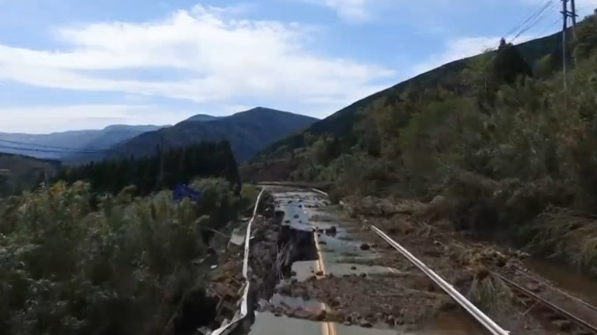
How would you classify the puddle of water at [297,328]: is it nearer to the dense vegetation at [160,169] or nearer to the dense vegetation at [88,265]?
the dense vegetation at [88,265]

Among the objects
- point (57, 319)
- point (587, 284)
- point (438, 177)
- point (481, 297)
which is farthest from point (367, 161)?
point (57, 319)

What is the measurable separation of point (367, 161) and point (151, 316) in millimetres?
49396

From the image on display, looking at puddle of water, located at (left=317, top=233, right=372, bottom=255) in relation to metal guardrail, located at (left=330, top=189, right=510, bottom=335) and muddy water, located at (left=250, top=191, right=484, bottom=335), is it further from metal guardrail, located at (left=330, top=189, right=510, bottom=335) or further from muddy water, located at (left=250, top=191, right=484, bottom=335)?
metal guardrail, located at (left=330, top=189, right=510, bottom=335)

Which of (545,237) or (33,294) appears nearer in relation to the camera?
(33,294)

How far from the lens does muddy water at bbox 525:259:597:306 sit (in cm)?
1812

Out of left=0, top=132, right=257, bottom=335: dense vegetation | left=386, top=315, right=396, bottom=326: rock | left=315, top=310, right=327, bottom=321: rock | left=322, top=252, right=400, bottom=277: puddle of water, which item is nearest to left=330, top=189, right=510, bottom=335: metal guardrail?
left=322, top=252, right=400, bottom=277: puddle of water

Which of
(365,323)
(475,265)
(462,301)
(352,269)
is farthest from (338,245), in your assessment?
(365,323)

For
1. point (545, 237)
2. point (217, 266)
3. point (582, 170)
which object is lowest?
point (217, 266)

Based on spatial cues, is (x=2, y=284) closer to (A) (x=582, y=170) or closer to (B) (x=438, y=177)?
(A) (x=582, y=170)

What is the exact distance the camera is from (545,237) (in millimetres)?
24125

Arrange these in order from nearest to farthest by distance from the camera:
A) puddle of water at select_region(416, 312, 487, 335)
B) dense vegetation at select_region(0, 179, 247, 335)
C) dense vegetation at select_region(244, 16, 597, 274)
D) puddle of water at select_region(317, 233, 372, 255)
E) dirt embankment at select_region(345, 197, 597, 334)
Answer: dense vegetation at select_region(0, 179, 247, 335) → puddle of water at select_region(416, 312, 487, 335) → dirt embankment at select_region(345, 197, 597, 334) → dense vegetation at select_region(244, 16, 597, 274) → puddle of water at select_region(317, 233, 372, 255)

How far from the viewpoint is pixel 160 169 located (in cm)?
5925

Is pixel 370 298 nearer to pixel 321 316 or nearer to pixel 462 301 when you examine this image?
pixel 321 316

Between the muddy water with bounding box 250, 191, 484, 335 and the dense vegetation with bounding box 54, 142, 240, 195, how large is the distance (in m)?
15.3
